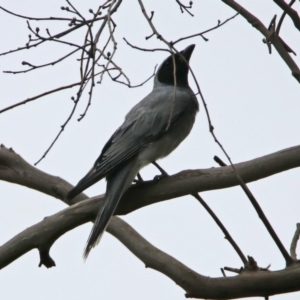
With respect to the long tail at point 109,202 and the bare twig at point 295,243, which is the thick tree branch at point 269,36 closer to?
the bare twig at point 295,243

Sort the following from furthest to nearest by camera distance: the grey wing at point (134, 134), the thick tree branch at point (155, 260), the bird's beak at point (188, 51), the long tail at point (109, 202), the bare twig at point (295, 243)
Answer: the bird's beak at point (188, 51), the grey wing at point (134, 134), the long tail at point (109, 202), the bare twig at point (295, 243), the thick tree branch at point (155, 260)

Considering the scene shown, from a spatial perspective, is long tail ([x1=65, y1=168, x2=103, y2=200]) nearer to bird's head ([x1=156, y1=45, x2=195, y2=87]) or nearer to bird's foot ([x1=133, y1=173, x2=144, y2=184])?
bird's foot ([x1=133, y1=173, x2=144, y2=184])

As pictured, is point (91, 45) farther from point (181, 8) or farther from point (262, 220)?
point (262, 220)

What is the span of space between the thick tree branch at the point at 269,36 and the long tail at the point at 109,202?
1.49 metres

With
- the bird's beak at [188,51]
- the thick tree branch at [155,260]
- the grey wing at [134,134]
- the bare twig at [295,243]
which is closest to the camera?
the thick tree branch at [155,260]

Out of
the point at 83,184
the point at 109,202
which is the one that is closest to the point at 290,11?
the point at 109,202

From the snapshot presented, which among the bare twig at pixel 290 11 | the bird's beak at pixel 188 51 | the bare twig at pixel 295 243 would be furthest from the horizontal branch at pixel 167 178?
the bird's beak at pixel 188 51

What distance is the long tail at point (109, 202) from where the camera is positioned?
455 cm

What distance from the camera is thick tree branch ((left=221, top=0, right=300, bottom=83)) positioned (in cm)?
383

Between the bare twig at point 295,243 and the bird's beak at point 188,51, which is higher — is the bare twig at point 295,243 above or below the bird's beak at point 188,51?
below

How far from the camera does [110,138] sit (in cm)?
555

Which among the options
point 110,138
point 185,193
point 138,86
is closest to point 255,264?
point 185,193

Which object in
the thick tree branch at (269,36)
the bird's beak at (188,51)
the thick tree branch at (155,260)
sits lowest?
the thick tree branch at (155,260)

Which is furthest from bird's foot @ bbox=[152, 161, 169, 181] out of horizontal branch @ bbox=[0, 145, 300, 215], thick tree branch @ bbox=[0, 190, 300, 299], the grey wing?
thick tree branch @ bbox=[0, 190, 300, 299]
